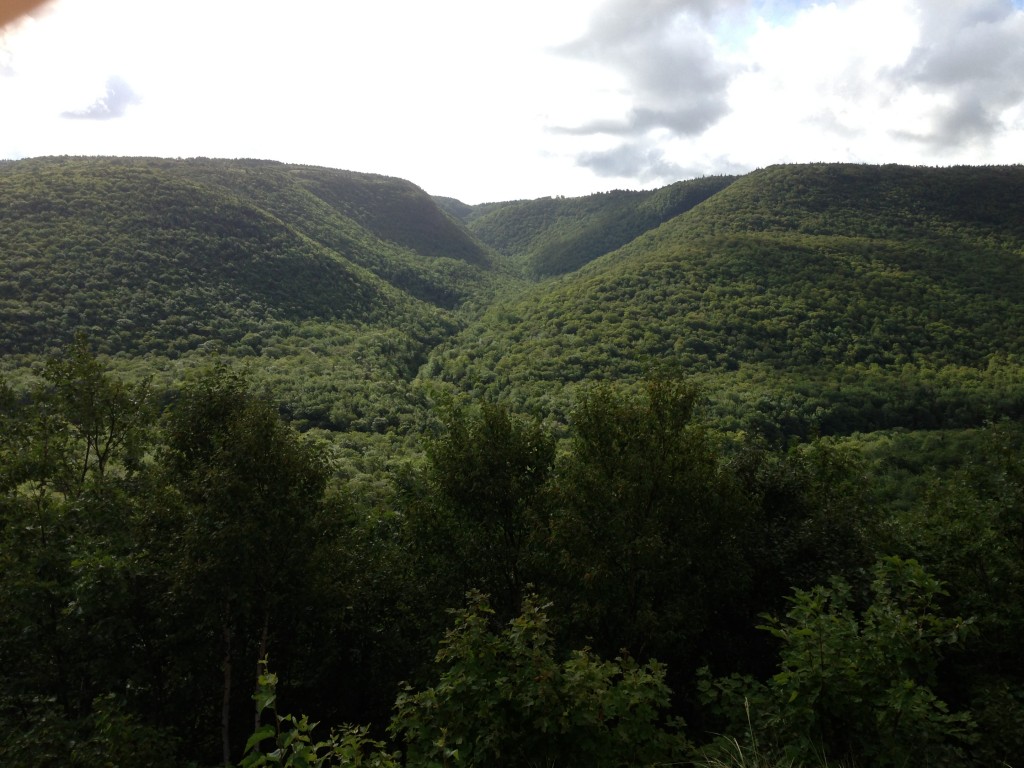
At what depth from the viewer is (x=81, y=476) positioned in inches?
476

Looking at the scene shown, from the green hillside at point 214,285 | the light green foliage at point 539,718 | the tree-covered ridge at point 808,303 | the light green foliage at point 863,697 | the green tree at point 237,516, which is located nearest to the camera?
the light green foliage at point 863,697

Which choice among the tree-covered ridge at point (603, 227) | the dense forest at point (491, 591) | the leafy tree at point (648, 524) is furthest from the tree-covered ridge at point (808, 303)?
the tree-covered ridge at point (603, 227)

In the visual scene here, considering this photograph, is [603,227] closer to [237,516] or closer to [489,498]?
[489,498]

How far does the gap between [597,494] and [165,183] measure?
102127 mm

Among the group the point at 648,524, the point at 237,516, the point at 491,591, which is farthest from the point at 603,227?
the point at 237,516

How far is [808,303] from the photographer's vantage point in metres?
72.0

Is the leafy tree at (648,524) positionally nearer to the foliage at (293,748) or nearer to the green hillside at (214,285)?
the foliage at (293,748)

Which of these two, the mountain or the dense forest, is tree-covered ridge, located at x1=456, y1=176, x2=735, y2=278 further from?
the dense forest

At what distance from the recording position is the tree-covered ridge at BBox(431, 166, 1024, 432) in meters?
62.0

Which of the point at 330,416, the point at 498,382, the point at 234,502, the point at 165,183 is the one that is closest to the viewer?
the point at 234,502

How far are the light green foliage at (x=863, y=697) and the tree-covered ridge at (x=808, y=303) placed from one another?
44.9m

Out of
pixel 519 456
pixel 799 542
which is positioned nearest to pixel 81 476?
pixel 519 456

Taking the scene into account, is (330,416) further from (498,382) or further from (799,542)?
(799,542)

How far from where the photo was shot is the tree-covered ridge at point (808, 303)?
6203cm
